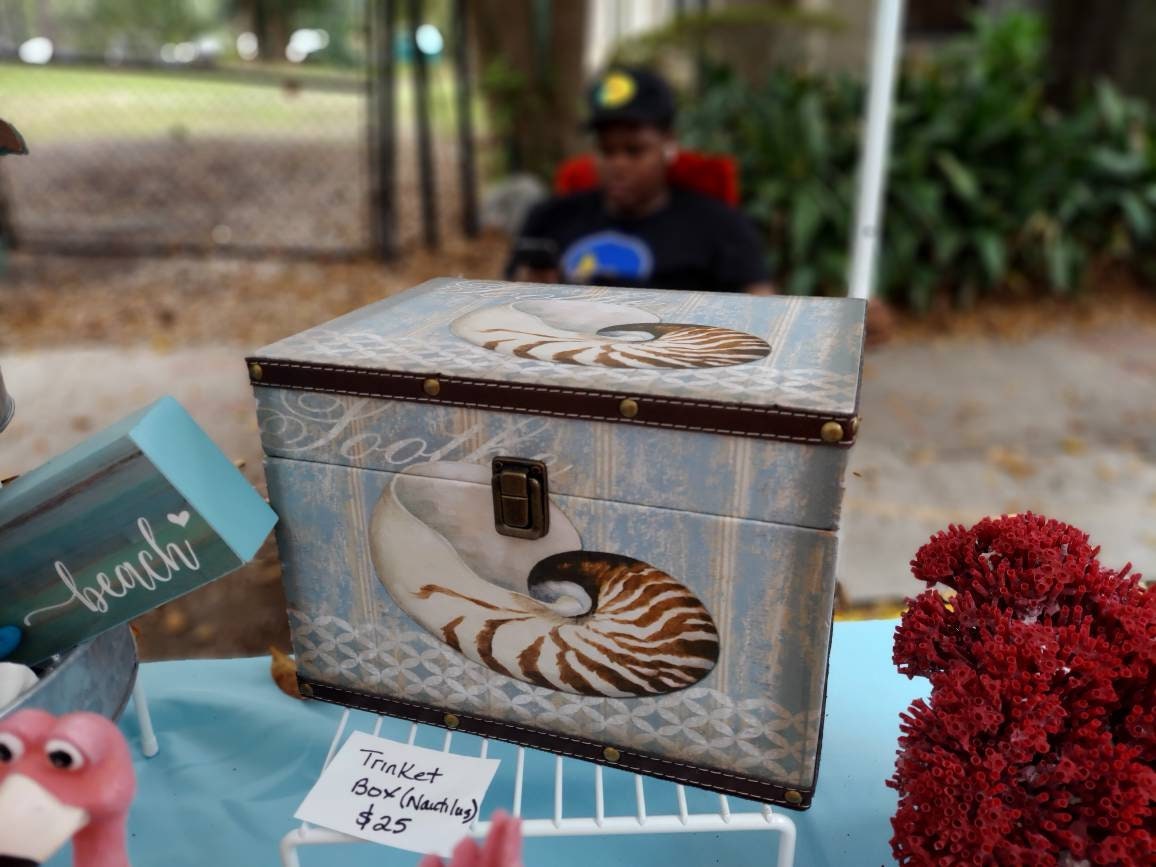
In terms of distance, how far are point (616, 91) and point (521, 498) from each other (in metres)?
1.43

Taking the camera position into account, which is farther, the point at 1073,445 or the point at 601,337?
A: the point at 1073,445

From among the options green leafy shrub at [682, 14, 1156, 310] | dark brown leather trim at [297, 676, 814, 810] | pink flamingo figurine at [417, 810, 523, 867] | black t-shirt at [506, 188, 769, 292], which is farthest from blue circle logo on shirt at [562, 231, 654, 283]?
green leafy shrub at [682, 14, 1156, 310]

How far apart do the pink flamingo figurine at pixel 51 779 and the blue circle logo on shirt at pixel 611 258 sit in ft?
5.12

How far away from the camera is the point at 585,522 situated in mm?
774

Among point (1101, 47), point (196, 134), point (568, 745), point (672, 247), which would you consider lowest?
point (568, 745)

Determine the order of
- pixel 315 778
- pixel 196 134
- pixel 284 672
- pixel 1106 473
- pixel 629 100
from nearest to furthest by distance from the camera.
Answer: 1. pixel 315 778
2. pixel 284 672
3. pixel 629 100
4. pixel 1106 473
5. pixel 196 134

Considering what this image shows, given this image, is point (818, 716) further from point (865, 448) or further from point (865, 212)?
point (865, 448)

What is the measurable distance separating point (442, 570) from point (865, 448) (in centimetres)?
286

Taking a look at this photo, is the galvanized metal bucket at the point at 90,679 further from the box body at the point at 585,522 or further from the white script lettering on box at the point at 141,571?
the box body at the point at 585,522

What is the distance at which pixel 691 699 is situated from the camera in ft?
2.64

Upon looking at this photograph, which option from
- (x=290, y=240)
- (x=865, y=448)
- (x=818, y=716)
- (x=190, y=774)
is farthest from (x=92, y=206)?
(x=818, y=716)

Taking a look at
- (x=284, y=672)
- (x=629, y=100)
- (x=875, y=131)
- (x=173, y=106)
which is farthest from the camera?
(x=173, y=106)

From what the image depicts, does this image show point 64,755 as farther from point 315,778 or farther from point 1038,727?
point 1038,727

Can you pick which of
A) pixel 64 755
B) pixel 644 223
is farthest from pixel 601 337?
pixel 644 223
